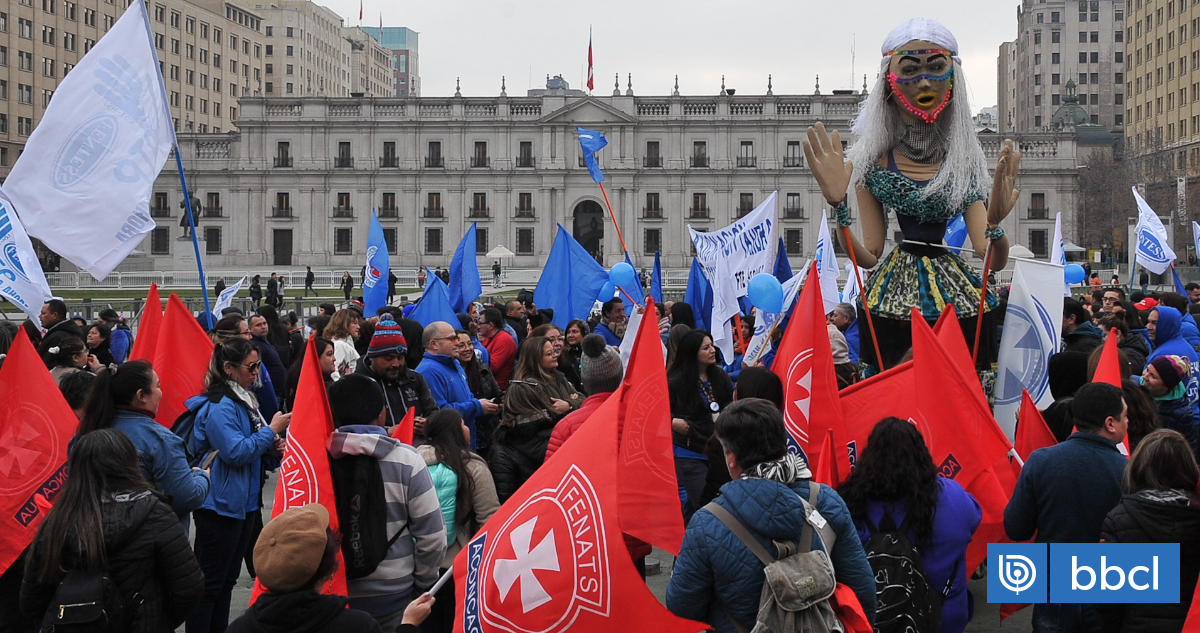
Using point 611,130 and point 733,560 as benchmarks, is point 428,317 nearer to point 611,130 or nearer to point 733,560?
point 733,560

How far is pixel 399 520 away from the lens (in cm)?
398

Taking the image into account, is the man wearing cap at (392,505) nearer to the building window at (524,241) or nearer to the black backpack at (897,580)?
the black backpack at (897,580)

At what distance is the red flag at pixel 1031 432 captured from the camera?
16.1ft

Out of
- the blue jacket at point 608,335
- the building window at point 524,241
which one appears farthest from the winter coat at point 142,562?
the building window at point 524,241

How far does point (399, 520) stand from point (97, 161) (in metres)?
4.01

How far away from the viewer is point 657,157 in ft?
202

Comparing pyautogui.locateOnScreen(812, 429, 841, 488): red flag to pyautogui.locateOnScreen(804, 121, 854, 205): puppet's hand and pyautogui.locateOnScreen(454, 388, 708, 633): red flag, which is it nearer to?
pyautogui.locateOnScreen(454, 388, 708, 633): red flag

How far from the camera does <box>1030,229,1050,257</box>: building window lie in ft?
204

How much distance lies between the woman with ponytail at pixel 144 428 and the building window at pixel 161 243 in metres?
63.9

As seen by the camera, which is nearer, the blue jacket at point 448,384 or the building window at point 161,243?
the blue jacket at point 448,384

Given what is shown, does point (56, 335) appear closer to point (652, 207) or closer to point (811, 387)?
point (811, 387)

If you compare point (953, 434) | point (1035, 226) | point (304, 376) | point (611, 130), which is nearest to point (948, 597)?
point (953, 434)

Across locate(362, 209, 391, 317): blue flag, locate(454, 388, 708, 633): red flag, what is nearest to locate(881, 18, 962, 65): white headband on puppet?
locate(454, 388, 708, 633): red flag

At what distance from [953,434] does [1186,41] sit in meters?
77.1
